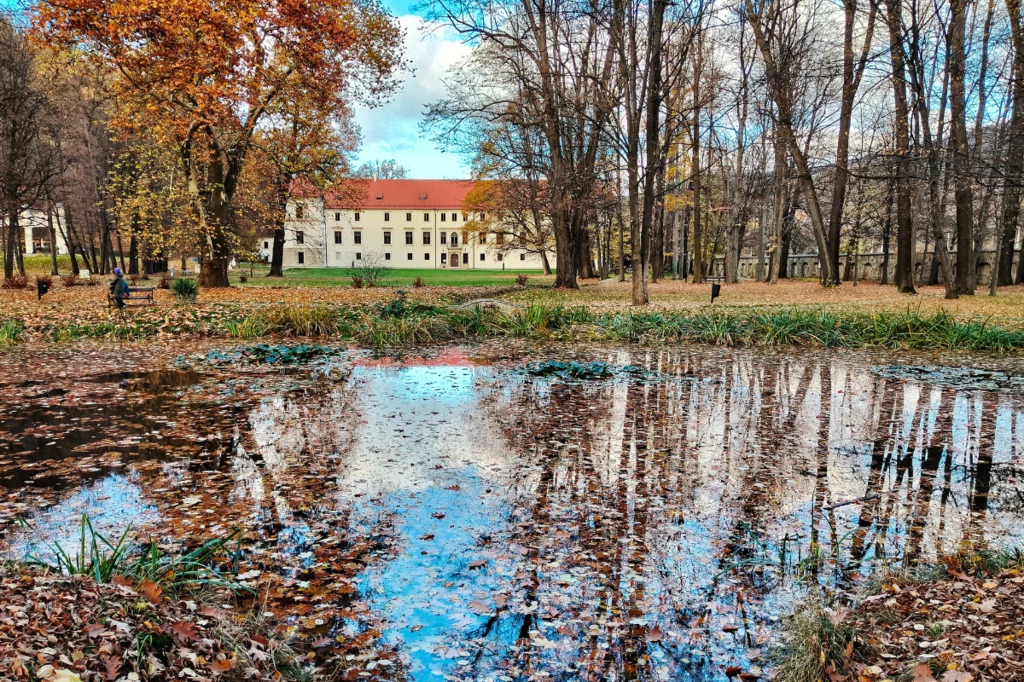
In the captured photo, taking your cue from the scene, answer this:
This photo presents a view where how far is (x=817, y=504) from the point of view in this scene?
16.8ft

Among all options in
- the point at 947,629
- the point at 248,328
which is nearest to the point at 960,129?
the point at 248,328

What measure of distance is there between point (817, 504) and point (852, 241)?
125 ft

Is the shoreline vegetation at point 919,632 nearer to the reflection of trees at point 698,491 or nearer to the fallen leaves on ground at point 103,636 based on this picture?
the reflection of trees at point 698,491

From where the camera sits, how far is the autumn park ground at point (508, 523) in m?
3.03

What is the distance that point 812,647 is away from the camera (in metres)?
3.09

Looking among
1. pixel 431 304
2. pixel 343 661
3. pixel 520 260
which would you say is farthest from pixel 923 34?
pixel 520 260

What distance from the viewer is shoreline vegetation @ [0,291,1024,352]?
13.4 m

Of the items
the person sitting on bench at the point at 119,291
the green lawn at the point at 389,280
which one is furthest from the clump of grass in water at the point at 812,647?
the green lawn at the point at 389,280

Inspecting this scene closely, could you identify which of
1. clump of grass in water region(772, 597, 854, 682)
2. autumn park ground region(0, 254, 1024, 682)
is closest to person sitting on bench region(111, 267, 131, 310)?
autumn park ground region(0, 254, 1024, 682)

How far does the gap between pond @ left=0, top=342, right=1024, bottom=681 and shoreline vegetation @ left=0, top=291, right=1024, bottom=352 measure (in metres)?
3.46

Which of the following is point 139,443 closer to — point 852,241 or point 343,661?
point 343,661

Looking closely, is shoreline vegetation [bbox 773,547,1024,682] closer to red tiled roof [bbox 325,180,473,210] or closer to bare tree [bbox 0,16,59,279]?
bare tree [bbox 0,16,59,279]

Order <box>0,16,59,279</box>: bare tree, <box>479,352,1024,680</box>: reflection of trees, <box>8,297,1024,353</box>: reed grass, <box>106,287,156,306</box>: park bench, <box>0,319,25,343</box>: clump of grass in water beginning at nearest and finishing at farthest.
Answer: <box>479,352,1024,680</box>: reflection of trees → <box>0,319,25,343</box>: clump of grass in water → <box>8,297,1024,353</box>: reed grass → <box>106,287,156,306</box>: park bench → <box>0,16,59,279</box>: bare tree

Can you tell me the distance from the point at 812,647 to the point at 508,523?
2182mm
